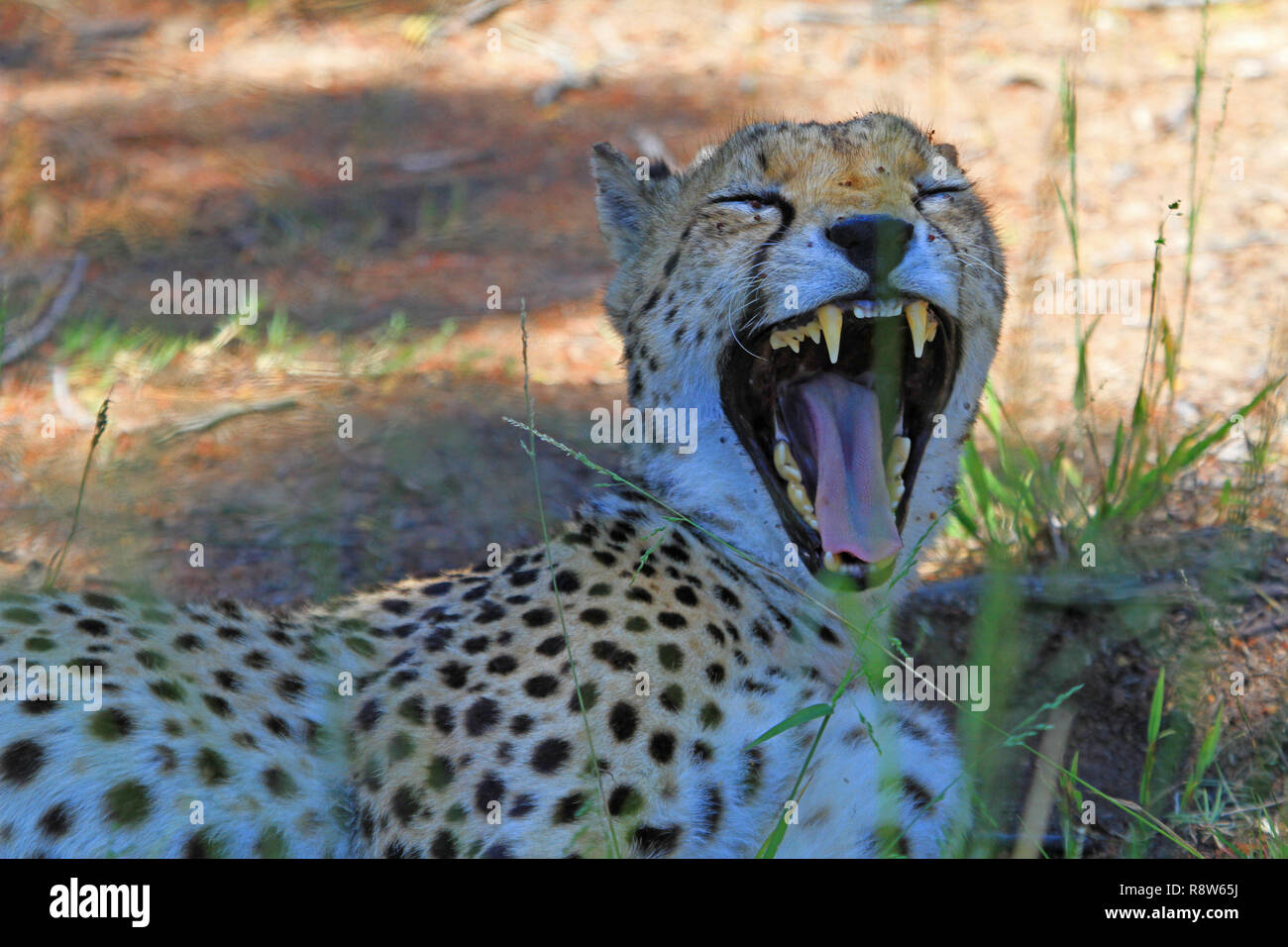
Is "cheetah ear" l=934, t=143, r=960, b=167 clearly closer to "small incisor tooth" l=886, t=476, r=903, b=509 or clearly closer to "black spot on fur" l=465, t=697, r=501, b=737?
"small incisor tooth" l=886, t=476, r=903, b=509

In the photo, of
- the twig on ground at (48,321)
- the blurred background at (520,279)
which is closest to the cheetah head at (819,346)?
the blurred background at (520,279)

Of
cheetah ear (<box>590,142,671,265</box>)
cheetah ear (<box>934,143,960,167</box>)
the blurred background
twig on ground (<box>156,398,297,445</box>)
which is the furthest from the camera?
twig on ground (<box>156,398,297,445</box>)

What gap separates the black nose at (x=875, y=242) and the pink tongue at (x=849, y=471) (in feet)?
1.25

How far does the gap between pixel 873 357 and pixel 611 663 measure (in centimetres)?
99

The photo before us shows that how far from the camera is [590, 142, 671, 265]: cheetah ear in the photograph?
3.58 m

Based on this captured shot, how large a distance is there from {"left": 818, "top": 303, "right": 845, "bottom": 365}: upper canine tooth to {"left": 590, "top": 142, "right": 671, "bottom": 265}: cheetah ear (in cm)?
77

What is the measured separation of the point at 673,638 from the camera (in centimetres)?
288

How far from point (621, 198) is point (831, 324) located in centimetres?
88

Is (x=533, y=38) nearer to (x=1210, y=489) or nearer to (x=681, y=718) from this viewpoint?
(x=1210, y=489)

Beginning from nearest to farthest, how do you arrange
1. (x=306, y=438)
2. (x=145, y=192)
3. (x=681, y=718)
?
(x=681, y=718) → (x=306, y=438) → (x=145, y=192)

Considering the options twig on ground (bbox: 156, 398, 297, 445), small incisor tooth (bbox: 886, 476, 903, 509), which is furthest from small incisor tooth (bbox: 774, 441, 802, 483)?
twig on ground (bbox: 156, 398, 297, 445)

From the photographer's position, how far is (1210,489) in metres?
4.27
